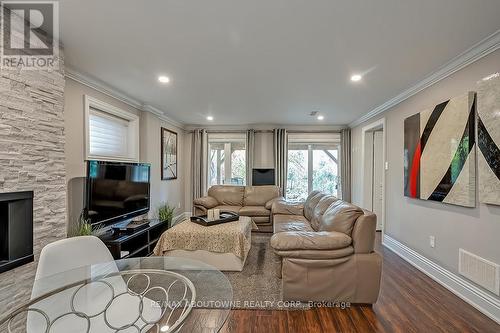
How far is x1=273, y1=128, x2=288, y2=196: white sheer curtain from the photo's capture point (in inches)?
230

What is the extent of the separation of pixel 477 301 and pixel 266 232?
306 centimetres

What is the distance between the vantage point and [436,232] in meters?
2.78

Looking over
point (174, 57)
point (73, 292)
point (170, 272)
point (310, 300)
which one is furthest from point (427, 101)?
point (73, 292)

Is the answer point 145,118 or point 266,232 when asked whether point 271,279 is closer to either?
point 266,232

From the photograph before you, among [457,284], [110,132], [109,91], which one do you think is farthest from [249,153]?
[457,284]

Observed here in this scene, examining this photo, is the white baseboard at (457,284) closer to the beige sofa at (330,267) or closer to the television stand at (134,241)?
the beige sofa at (330,267)

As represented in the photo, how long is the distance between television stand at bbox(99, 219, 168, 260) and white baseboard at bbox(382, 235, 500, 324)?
3639 millimetres

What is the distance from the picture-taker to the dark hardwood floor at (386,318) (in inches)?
74.2

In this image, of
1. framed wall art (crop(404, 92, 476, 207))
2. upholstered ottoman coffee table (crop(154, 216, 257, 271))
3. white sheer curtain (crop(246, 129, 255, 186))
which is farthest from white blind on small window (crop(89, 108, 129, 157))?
framed wall art (crop(404, 92, 476, 207))

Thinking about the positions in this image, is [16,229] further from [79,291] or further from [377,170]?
[377,170]

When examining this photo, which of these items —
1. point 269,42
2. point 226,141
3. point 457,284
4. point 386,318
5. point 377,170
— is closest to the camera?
point 386,318

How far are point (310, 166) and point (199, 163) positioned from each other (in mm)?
2894

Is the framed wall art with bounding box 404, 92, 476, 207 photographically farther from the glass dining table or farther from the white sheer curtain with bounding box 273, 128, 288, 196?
the white sheer curtain with bounding box 273, 128, 288, 196

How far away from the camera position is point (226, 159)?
20.7 ft
